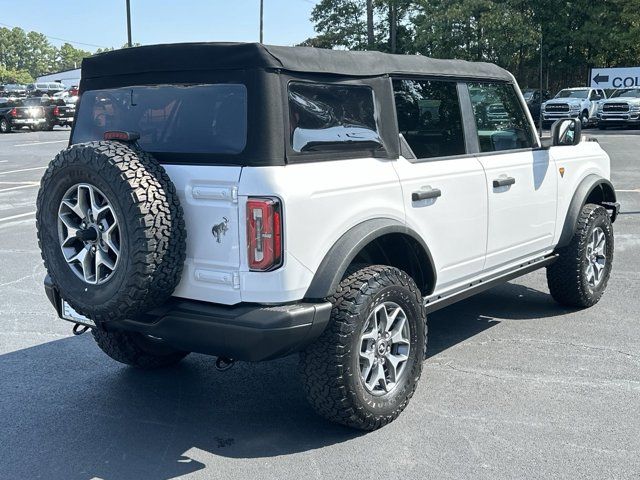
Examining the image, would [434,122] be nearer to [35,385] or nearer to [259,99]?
[259,99]

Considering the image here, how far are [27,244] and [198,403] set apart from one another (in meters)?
5.43

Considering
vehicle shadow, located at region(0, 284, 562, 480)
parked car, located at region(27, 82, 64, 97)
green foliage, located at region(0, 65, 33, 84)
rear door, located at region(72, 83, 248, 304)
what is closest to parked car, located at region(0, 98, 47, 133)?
parked car, located at region(27, 82, 64, 97)

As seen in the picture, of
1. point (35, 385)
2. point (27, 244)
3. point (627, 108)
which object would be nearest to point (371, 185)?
point (35, 385)

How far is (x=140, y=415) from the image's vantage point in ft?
13.5

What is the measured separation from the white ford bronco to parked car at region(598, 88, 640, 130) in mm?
28998

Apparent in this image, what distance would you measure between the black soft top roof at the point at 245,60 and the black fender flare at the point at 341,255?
80 cm

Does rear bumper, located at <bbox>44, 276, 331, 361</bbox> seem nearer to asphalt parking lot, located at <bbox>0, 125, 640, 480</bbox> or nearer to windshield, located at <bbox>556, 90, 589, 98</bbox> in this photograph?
asphalt parking lot, located at <bbox>0, 125, 640, 480</bbox>

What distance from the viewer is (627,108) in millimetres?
30578

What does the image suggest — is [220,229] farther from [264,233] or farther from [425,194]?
[425,194]

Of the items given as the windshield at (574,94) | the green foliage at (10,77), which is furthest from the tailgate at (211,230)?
the green foliage at (10,77)

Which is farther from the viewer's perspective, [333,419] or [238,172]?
[333,419]

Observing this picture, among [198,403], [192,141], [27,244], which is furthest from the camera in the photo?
[27,244]

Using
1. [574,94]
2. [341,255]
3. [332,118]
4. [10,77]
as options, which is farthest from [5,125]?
[10,77]

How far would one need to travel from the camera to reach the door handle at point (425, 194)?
4078 millimetres
